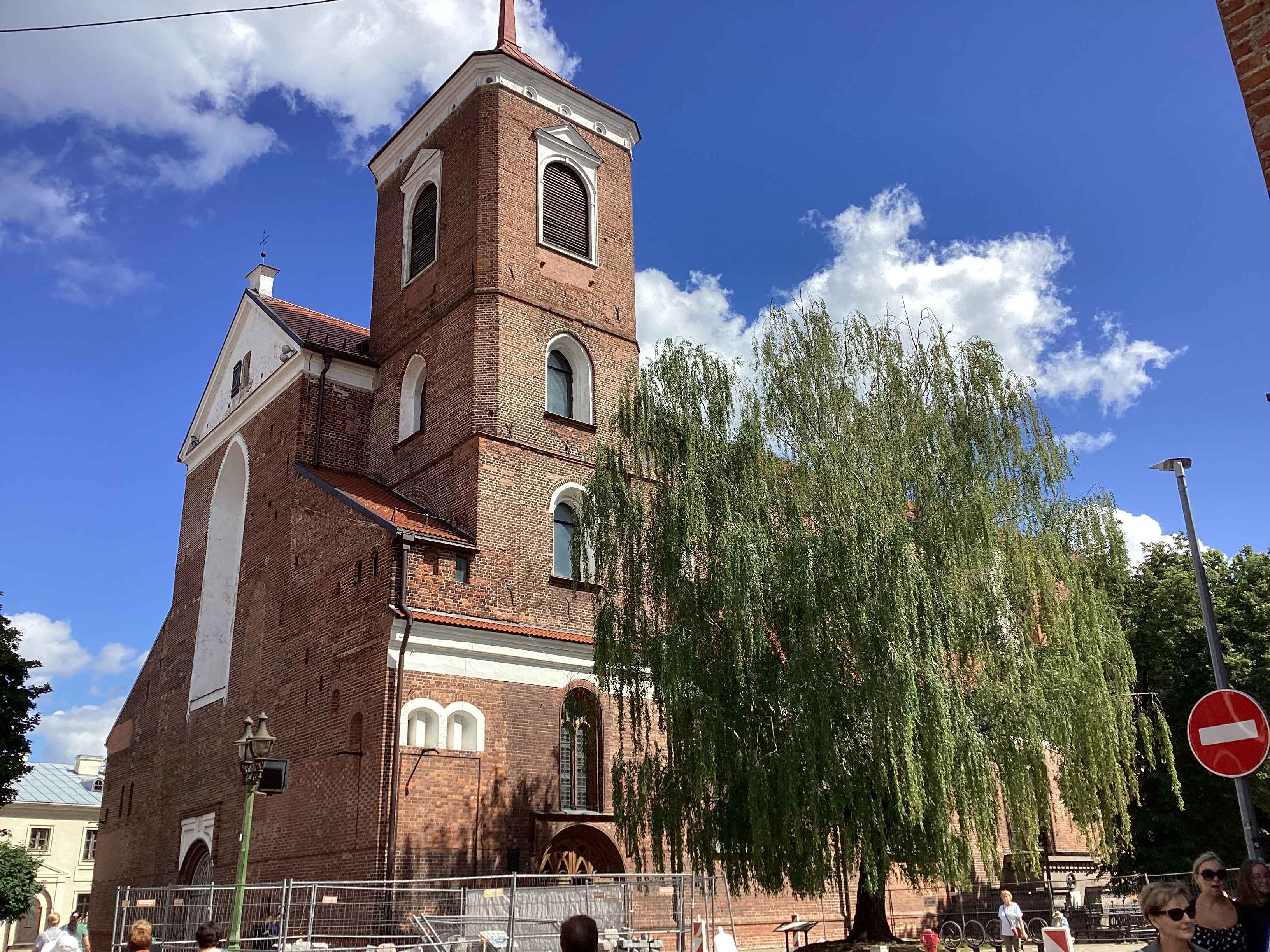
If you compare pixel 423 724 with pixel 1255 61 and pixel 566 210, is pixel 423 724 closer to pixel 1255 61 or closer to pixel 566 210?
pixel 566 210

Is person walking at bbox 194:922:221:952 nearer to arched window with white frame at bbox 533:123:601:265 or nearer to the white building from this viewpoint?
arched window with white frame at bbox 533:123:601:265

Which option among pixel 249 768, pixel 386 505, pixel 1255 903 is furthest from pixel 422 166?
pixel 1255 903

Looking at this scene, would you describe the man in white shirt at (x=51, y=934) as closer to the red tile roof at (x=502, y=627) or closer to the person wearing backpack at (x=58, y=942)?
the person wearing backpack at (x=58, y=942)

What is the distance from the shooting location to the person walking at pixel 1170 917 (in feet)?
14.1

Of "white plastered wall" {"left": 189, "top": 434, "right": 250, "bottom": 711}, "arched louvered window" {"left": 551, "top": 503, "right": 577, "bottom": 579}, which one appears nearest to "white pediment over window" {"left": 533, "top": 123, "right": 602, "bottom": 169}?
"arched louvered window" {"left": 551, "top": 503, "right": 577, "bottom": 579}

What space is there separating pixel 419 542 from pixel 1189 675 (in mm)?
16449

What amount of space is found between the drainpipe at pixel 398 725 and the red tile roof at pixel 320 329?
7.64 m

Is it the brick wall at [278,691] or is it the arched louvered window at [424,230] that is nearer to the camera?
the brick wall at [278,691]

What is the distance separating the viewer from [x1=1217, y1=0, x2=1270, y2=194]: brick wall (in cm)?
510

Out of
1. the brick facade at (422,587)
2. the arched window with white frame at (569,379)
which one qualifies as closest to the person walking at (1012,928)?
the brick facade at (422,587)

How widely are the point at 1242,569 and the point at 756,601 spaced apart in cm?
1526

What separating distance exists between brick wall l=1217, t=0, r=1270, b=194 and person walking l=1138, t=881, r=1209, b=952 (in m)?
3.36

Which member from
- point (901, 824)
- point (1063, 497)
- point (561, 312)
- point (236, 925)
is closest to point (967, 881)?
point (901, 824)

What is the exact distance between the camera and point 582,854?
17453 mm
